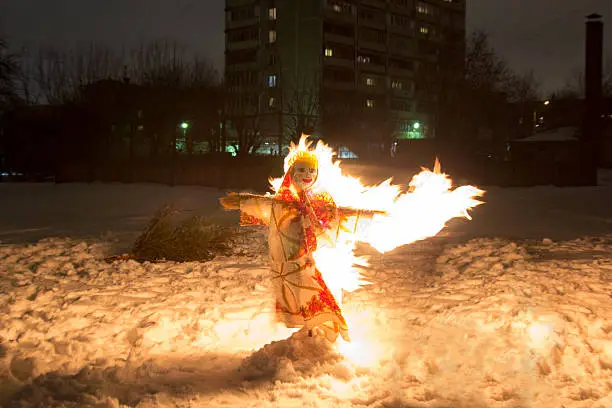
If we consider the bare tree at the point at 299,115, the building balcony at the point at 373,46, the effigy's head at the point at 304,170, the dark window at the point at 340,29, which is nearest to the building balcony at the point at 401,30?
the building balcony at the point at 373,46

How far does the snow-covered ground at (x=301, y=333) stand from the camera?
4688 millimetres

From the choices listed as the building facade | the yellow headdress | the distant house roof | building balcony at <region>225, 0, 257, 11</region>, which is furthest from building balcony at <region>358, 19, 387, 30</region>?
the yellow headdress

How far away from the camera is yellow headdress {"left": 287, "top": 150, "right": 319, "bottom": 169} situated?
5.50m

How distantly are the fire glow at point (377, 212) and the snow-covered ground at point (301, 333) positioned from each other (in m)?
0.72

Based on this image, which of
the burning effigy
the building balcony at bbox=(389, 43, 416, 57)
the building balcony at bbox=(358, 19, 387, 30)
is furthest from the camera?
the building balcony at bbox=(389, 43, 416, 57)

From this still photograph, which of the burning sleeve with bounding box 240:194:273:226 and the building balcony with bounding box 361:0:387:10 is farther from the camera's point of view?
the building balcony with bounding box 361:0:387:10

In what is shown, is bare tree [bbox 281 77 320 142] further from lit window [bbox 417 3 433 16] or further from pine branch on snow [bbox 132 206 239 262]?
lit window [bbox 417 3 433 16]

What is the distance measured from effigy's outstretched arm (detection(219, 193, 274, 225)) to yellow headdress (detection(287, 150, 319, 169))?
42 centimetres

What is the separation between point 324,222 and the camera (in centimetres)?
559

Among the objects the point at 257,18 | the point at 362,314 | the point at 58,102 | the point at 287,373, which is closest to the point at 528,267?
the point at 362,314

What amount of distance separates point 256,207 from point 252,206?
0.04 m

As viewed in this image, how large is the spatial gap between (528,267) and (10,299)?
7368 mm

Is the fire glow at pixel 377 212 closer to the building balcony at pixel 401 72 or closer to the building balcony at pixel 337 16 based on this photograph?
the building balcony at pixel 337 16

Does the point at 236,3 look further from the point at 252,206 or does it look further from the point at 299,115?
the point at 252,206
